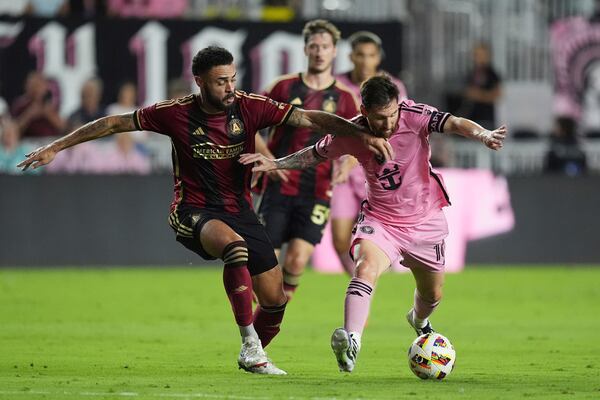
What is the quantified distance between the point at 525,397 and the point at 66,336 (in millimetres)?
5226

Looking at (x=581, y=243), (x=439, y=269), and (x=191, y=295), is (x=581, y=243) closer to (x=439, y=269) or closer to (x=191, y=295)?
(x=191, y=295)

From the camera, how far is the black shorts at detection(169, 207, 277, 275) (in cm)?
944

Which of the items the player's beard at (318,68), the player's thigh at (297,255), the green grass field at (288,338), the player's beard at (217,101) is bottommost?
the green grass field at (288,338)

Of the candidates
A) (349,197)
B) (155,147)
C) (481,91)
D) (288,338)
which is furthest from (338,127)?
(481,91)

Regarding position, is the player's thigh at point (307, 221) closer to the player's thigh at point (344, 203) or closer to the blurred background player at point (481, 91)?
the player's thigh at point (344, 203)

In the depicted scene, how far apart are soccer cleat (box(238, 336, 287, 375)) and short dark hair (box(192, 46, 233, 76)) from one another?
1804 mm

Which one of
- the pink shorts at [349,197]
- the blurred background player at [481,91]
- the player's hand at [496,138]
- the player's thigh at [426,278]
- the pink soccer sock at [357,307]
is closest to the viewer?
the player's hand at [496,138]

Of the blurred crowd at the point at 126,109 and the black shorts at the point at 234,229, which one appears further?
the blurred crowd at the point at 126,109

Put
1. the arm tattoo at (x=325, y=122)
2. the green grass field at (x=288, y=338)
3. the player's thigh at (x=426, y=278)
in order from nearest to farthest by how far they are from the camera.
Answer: the green grass field at (x=288, y=338) → the arm tattoo at (x=325, y=122) → the player's thigh at (x=426, y=278)

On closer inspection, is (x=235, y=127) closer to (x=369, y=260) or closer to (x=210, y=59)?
(x=210, y=59)

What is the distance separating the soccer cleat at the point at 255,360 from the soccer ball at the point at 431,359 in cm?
87

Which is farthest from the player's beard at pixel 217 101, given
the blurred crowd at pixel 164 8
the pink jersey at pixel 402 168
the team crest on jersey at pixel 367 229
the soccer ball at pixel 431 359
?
the blurred crowd at pixel 164 8

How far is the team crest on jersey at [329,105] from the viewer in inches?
486

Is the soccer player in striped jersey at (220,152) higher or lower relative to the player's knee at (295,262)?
higher
